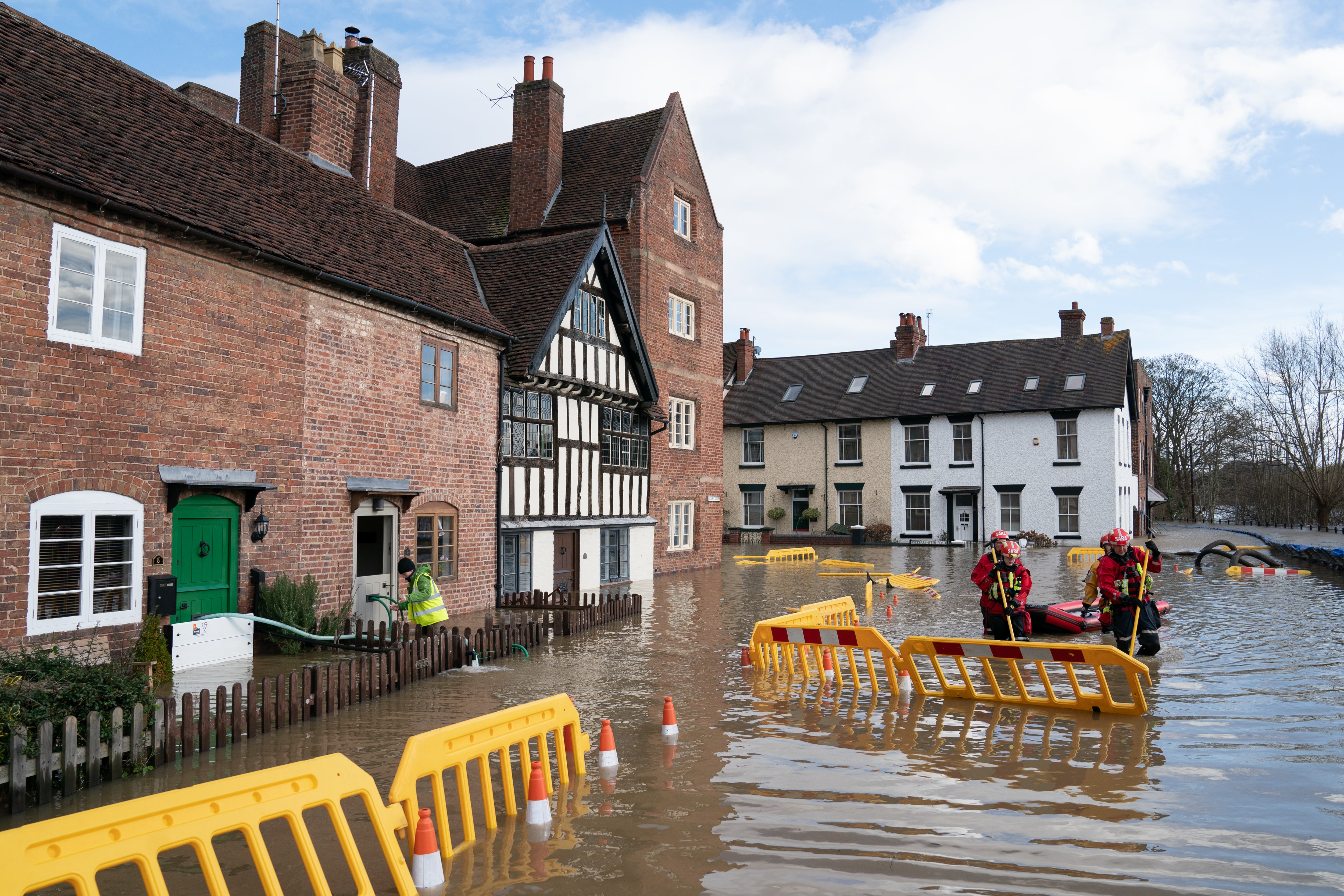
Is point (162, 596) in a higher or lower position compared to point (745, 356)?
lower

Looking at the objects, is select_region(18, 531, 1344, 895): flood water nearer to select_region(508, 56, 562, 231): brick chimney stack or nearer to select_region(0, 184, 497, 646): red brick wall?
select_region(0, 184, 497, 646): red brick wall

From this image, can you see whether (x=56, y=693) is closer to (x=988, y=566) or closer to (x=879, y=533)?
(x=988, y=566)

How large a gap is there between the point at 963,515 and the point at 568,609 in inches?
1173

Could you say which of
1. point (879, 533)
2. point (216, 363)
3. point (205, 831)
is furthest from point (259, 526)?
point (879, 533)

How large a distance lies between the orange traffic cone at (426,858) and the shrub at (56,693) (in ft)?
11.2

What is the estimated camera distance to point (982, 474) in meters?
42.0

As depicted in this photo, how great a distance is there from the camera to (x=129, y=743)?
742cm

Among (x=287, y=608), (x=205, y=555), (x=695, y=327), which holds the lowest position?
(x=287, y=608)

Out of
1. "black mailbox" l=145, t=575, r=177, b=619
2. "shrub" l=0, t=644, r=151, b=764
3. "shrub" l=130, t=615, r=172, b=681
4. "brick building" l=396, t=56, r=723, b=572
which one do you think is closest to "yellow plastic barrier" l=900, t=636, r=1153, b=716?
"shrub" l=0, t=644, r=151, b=764

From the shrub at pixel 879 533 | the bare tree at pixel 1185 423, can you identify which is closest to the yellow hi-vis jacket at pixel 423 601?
the shrub at pixel 879 533

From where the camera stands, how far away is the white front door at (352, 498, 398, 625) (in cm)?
1523

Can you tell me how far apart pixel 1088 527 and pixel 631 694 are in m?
34.2

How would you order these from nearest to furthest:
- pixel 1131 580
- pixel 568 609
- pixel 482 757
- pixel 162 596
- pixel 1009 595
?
pixel 482 757
pixel 162 596
pixel 1131 580
pixel 1009 595
pixel 568 609

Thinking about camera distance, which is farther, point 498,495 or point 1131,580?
point 498,495
